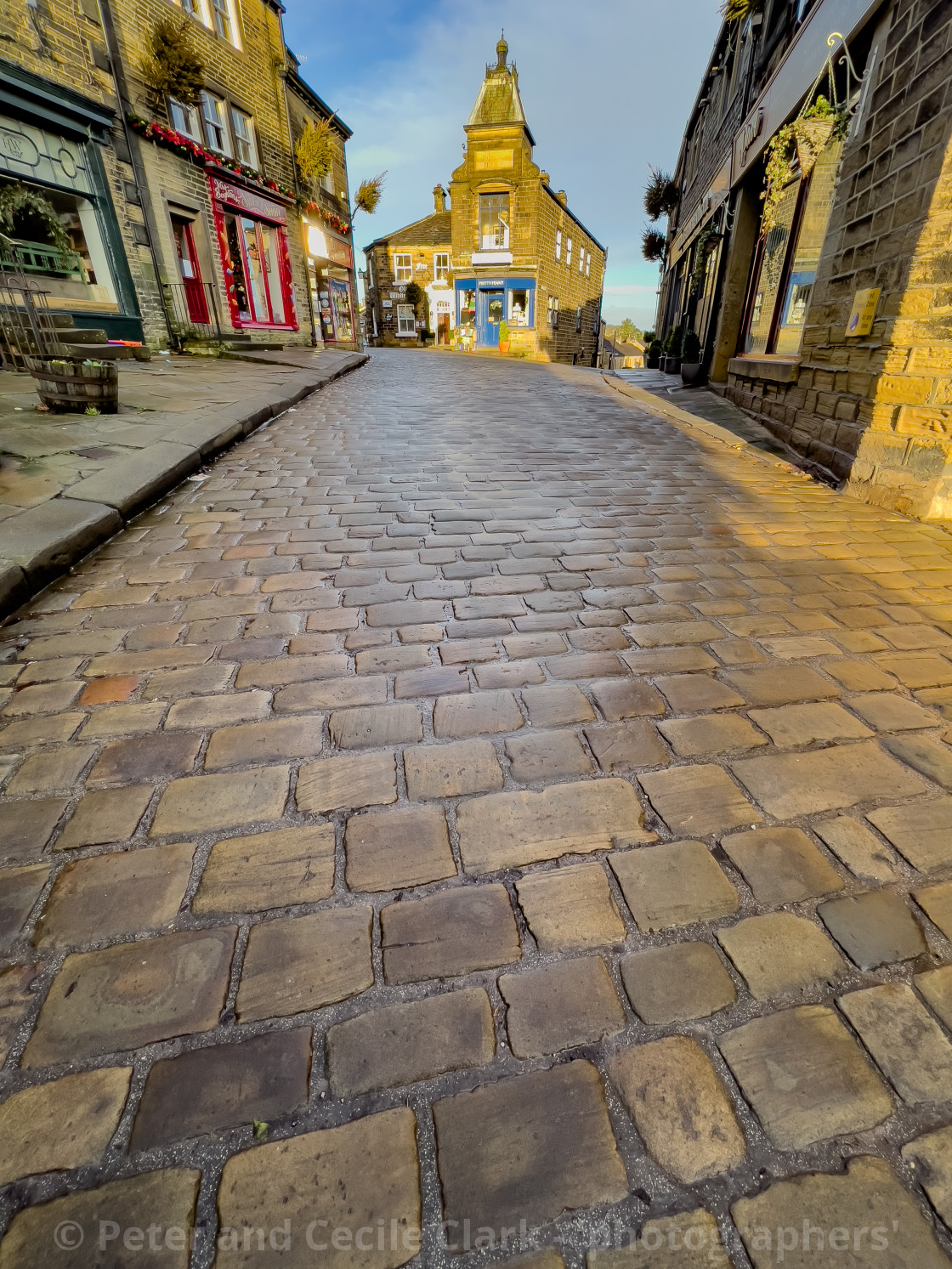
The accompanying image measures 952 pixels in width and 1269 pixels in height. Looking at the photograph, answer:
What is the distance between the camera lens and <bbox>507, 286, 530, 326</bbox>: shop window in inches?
989

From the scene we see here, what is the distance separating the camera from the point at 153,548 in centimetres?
320

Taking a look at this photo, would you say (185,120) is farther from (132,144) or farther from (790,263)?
(790,263)

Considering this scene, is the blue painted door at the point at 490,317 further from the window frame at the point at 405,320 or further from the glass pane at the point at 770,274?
the glass pane at the point at 770,274

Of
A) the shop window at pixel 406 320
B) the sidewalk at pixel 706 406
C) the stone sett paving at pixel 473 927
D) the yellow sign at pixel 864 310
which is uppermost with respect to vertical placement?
the shop window at pixel 406 320

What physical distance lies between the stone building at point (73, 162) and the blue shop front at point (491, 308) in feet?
57.3

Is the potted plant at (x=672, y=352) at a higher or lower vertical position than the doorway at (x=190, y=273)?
lower

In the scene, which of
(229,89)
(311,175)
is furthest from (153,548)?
(311,175)

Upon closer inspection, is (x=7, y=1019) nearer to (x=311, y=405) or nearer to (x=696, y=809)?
(x=696, y=809)

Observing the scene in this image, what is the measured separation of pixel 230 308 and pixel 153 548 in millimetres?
13483

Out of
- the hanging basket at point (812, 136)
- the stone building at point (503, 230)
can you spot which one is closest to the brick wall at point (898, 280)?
the hanging basket at point (812, 136)

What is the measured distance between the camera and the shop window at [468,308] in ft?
84.1

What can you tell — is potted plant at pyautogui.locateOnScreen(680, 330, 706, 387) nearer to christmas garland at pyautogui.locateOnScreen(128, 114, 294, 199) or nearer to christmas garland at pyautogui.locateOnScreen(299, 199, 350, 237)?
christmas garland at pyautogui.locateOnScreen(128, 114, 294, 199)

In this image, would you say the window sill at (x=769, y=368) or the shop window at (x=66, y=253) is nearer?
the window sill at (x=769, y=368)

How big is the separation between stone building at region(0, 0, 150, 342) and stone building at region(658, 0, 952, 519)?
9.64 meters
